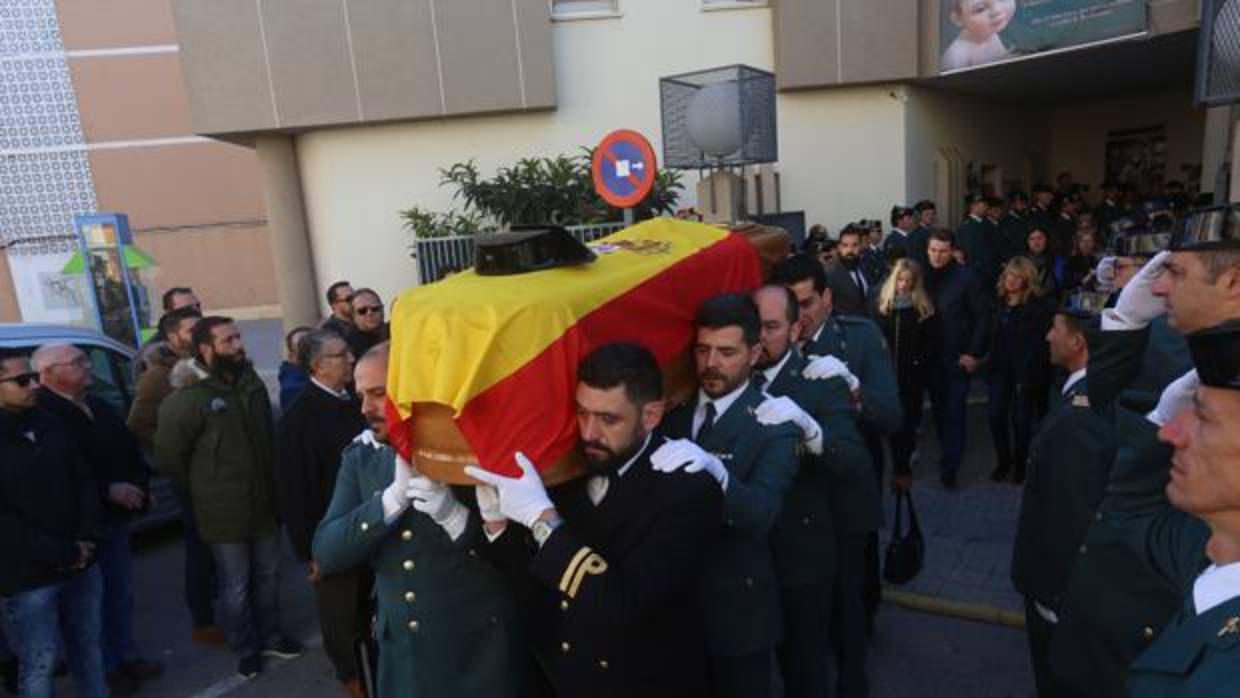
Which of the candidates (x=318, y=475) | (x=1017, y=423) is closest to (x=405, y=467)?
(x=318, y=475)

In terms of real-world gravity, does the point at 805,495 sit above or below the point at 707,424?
below

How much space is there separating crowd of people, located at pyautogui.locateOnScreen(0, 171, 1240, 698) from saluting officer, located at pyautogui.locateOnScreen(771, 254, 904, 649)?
1 centimetres

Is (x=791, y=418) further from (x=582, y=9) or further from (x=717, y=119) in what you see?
(x=582, y=9)

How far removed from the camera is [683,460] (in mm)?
2168

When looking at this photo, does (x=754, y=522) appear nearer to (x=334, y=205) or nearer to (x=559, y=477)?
(x=559, y=477)

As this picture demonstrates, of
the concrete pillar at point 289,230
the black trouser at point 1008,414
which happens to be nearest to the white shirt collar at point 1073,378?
the black trouser at point 1008,414

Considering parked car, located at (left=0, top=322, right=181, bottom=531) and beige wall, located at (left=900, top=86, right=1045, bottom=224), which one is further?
beige wall, located at (left=900, top=86, right=1045, bottom=224)

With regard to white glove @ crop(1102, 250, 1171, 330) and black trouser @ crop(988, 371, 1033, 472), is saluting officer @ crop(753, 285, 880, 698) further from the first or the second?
black trouser @ crop(988, 371, 1033, 472)

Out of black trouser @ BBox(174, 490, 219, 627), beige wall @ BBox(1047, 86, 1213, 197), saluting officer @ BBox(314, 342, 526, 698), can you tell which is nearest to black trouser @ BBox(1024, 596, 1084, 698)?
saluting officer @ BBox(314, 342, 526, 698)

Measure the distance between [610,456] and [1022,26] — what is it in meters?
10.7

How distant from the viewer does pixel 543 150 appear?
39.8 feet

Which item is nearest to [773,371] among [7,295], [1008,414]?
[1008,414]

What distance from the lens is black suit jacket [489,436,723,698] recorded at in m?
2.03

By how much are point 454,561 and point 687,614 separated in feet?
2.40
